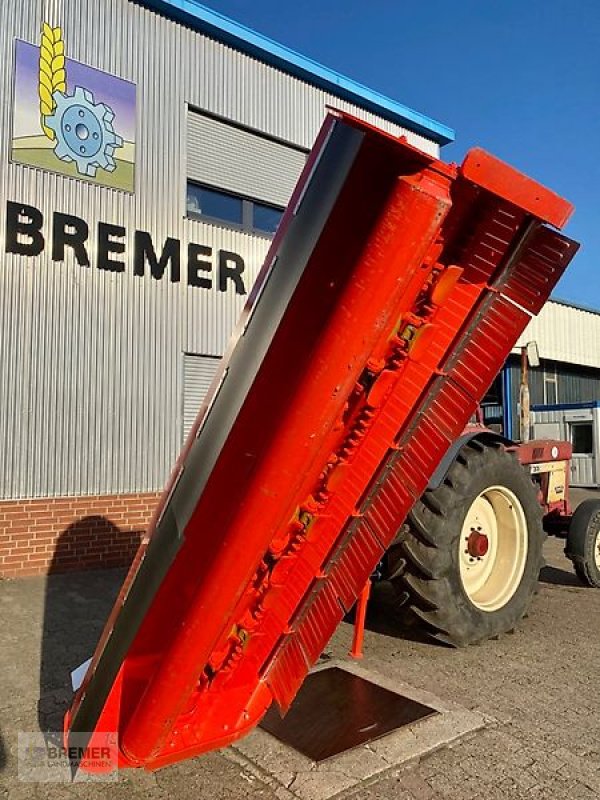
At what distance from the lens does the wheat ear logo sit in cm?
776

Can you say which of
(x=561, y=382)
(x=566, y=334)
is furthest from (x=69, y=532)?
(x=561, y=382)

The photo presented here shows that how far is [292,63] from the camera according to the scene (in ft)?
32.8

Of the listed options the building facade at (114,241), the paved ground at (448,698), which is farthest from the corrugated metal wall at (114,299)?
the paved ground at (448,698)

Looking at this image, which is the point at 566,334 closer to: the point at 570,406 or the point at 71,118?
the point at 570,406

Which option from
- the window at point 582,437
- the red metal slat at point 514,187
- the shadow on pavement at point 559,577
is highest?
the red metal slat at point 514,187

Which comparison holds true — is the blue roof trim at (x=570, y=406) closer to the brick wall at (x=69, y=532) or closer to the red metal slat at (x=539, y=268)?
the brick wall at (x=69, y=532)

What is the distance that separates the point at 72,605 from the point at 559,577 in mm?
5224

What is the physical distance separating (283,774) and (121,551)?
570 centimetres

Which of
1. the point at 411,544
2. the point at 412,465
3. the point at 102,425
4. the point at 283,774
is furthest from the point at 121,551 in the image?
the point at 412,465

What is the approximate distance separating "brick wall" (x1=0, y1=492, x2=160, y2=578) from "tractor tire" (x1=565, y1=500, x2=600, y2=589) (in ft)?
16.8

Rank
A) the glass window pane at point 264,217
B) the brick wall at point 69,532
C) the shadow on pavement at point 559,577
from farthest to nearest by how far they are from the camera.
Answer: the glass window pane at point 264,217 → the brick wall at point 69,532 → the shadow on pavement at point 559,577

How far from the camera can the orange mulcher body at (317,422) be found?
6.66ft

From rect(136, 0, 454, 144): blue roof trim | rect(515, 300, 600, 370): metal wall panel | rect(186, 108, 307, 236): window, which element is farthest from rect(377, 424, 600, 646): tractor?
rect(515, 300, 600, 370): metal wall panel

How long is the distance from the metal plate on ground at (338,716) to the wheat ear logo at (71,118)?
6929 millimetres
